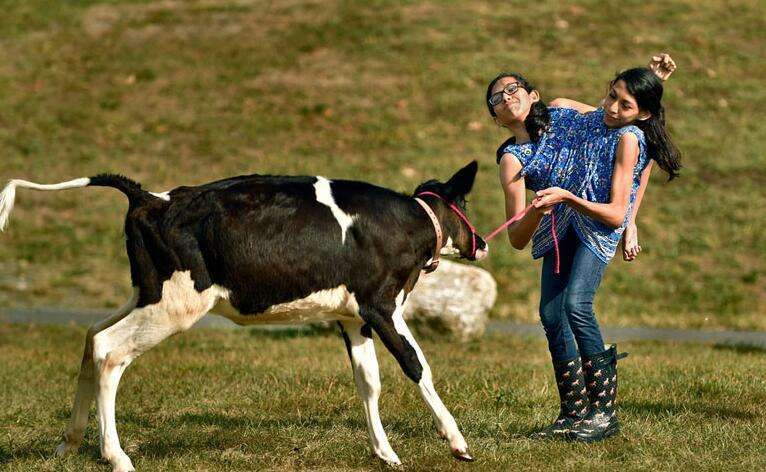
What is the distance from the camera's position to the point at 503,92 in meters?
6.94

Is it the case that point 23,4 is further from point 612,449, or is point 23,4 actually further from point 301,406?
point 612,449

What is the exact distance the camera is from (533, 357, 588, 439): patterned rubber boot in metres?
7.29

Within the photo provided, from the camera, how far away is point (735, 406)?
27.0 ft

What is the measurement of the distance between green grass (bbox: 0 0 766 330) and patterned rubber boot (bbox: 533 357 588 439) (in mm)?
8277

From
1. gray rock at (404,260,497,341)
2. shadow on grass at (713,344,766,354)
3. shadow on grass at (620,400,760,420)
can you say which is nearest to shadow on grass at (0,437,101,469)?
shadow on grass at (620,400,760,420)

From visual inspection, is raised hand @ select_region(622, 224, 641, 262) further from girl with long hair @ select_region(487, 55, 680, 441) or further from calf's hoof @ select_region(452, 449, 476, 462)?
calf's hoof @ select_region(452, 449, 476, 462)

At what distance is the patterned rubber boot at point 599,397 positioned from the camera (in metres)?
7.15

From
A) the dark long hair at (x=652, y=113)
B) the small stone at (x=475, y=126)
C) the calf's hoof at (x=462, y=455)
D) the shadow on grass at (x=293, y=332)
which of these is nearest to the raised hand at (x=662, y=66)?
the dark long hair at (x=652, y=113)

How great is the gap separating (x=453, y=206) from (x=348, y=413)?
6.32 ft

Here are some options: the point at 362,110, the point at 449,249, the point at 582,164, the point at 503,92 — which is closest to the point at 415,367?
the point at 449,249

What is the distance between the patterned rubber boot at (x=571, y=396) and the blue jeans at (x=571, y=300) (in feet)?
0.21

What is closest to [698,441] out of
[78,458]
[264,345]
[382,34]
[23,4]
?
[78,458]

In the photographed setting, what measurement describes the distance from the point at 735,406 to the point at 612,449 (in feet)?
5.44

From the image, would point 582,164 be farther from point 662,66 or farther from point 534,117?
point 662,66
